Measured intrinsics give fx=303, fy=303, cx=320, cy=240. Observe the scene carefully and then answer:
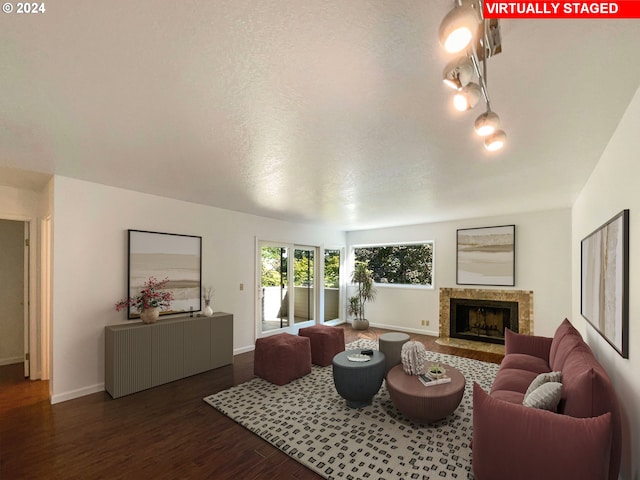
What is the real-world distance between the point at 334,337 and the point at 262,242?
2326 millimetres

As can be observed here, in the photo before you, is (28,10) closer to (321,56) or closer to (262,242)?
(321,56)

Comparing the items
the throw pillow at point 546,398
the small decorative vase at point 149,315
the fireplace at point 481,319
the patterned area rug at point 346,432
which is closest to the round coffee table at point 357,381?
the patterned area rug at point 346,432

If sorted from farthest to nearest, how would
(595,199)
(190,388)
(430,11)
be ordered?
(190,388)
(595,199)
(430,11)

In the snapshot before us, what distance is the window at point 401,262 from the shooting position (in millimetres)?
6934

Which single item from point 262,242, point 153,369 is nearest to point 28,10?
point 153,369

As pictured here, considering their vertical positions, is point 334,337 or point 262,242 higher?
point 262,242

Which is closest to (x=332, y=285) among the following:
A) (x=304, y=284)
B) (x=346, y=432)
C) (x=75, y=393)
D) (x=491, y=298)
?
(x=304, y=284)

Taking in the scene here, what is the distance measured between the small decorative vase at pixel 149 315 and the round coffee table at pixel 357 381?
94.2 inches

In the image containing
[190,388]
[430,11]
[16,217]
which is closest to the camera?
[430,11]

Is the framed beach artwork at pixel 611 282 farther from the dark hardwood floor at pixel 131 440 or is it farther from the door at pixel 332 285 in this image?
the door at pixel 332 285

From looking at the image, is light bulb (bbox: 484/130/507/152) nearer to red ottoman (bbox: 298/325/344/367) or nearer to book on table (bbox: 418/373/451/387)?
book on table (bbox: 418/373/451/387)

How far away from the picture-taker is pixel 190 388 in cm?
371

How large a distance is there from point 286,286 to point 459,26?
574cm

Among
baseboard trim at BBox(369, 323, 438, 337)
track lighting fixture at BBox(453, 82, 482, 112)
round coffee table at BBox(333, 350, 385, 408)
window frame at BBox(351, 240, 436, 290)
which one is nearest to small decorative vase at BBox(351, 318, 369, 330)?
baseboard trim at BBox(369, 323, 438, 337)
